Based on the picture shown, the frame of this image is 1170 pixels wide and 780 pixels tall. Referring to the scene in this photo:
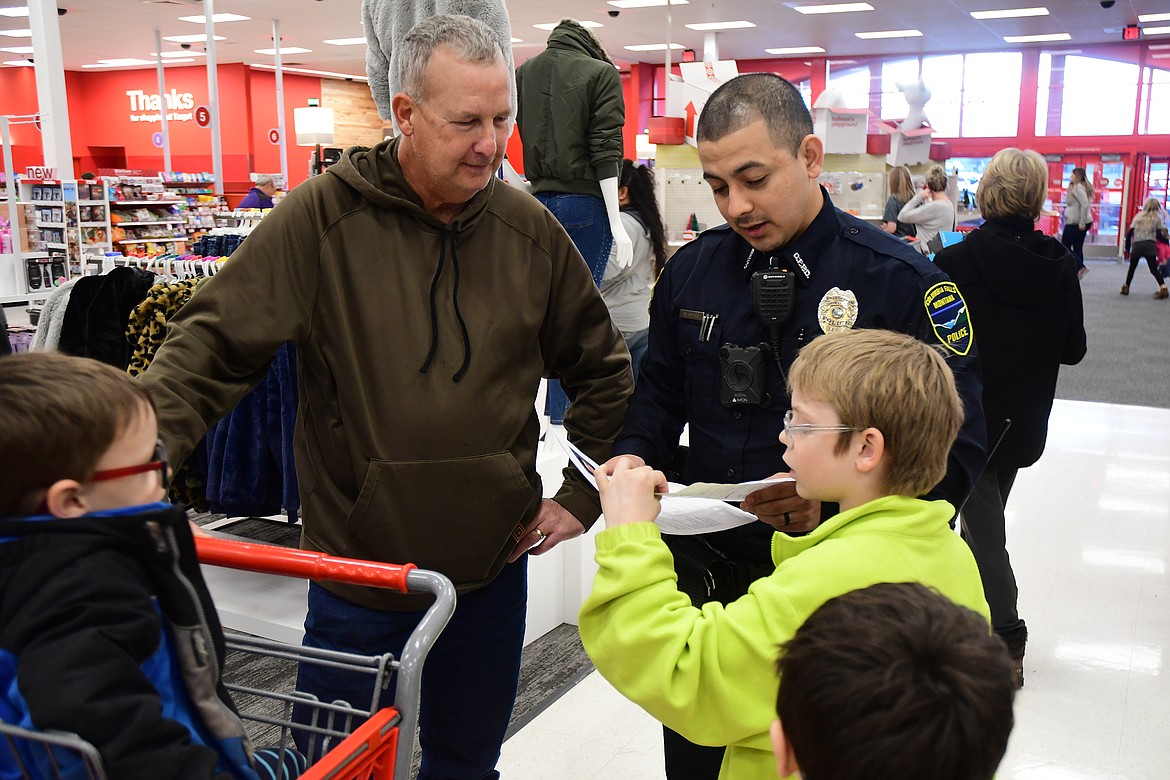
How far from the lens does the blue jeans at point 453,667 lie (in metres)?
1.71

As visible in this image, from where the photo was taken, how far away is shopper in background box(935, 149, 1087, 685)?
3.24m

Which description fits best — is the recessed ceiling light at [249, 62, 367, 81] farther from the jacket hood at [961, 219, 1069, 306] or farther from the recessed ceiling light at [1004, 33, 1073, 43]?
the jacket hood at [961, 219, 1069, 306]

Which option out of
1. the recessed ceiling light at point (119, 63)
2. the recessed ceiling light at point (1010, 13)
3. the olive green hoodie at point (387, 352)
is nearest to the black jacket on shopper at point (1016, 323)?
the olive green hoodie at point (387, 352)

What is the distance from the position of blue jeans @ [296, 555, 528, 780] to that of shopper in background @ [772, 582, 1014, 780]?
0.99 m

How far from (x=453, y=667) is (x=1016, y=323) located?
91.2 inches

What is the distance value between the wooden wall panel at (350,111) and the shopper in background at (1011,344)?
2219 cm

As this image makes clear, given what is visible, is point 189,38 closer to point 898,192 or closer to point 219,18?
point 219,18

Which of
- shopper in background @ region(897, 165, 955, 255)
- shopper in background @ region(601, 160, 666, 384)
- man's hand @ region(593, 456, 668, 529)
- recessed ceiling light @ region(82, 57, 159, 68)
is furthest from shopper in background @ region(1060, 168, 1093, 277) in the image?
recessed ceiling light @ region(82, 57, 159, 68)

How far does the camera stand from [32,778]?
89 centimetres

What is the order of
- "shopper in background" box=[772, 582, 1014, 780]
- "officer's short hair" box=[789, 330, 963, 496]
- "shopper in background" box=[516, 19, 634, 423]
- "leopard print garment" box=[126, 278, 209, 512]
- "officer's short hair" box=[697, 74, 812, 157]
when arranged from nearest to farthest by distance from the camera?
1. "shopper in background" box=[772, 582, 1014, 780]
2. "officer's short hair" box=[789, 330, 963, 496]
3. "officer's short hair" box=[697, 74, 812, 157]
4. "leopard print garment" box=[126, 278, 209, 512]
5. "shopper in background" box=[516, 19, 634, 423]

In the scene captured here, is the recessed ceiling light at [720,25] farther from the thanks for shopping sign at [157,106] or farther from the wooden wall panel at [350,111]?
the thanks for shopping sign at [157,106]

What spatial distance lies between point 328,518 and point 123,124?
25.0 meters

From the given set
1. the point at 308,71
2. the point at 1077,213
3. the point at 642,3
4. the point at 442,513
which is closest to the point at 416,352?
the point at 442,513

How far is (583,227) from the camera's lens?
14.2 feet
